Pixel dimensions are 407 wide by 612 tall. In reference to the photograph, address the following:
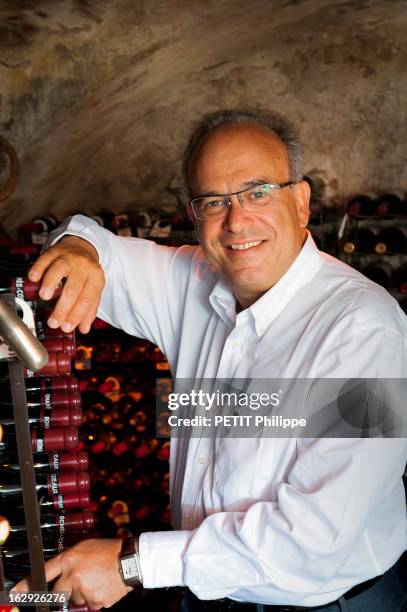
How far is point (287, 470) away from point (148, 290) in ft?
2.63

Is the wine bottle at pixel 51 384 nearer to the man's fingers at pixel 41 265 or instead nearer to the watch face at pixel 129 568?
the man's fingers at pixel 41 265

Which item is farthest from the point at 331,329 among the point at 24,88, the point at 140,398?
the point at 140,398

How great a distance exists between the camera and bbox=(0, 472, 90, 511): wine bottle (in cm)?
120

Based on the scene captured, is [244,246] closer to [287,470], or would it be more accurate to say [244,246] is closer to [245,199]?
[245,199]

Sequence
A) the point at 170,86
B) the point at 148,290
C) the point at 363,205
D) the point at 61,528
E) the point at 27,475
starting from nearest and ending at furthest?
the point at 27,475 → the point at 61,528 → the point at 148,290 → the point at 363,205 → the point at 170,86

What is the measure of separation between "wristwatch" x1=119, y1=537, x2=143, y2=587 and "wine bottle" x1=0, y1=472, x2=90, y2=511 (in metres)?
0.15

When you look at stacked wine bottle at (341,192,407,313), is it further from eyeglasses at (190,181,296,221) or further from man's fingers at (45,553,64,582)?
man's fingers at (45,553,64,582)

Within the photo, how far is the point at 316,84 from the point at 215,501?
2.98m

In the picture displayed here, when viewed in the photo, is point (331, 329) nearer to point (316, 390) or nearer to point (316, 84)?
point (316, 390)

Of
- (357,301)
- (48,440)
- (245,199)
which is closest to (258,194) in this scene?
(245,199)

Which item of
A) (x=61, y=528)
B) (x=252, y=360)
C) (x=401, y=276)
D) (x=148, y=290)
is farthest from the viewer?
(x=401, y=276)

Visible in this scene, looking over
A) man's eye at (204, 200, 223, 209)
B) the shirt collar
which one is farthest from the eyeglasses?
the shirt collar

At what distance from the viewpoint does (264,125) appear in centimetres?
162

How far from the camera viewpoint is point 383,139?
142 inches
